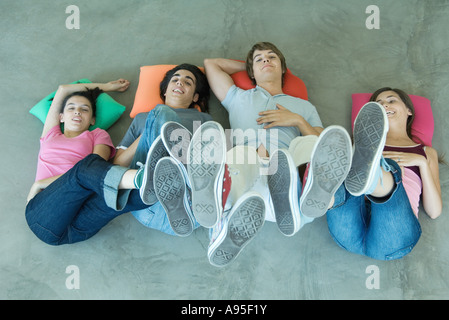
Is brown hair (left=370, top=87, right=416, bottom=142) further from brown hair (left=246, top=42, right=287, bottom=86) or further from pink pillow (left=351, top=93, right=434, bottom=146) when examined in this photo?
brown hair (left=246, top=42, right=287, bottom=86)

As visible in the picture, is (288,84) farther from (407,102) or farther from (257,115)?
(407,102)

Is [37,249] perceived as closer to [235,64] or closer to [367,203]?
[235,64]

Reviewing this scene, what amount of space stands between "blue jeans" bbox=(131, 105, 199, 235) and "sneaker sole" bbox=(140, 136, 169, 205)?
5.2 inches

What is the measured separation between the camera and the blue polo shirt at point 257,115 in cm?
184

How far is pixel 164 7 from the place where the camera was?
8.11 feet

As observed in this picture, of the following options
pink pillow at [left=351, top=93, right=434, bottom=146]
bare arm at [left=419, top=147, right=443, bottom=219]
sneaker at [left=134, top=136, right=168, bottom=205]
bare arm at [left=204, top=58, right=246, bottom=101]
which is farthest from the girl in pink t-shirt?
bare arm at [left=419, top=147, right=443, bottom=219]

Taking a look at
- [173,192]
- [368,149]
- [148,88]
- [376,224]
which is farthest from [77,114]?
[376,224]

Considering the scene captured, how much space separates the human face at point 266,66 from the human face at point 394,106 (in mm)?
637

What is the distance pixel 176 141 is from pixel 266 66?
3.00ft

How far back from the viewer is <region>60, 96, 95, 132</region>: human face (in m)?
1.98

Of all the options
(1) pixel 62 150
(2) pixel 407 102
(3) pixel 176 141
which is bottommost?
(1) pixel 62 150

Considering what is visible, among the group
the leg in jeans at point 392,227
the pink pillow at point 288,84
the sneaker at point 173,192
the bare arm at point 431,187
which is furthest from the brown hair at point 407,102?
the sneaker at point 173,192

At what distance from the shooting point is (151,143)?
1610 millimetres
